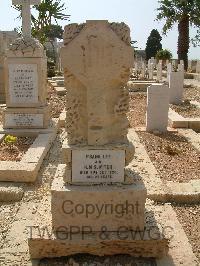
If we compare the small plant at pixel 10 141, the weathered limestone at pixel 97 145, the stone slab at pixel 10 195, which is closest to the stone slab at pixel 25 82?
the small plant at pixel 10 141

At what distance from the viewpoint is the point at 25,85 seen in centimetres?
735

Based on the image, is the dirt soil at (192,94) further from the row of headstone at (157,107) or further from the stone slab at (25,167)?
the stone slab at (25,167)

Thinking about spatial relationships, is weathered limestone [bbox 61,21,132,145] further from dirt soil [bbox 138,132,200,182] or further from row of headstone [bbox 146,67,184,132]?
row of headstone [bbox 146,67,184,132]

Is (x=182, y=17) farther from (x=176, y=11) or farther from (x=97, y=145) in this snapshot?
(x=97, y=145)

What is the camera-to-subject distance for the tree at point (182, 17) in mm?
25484

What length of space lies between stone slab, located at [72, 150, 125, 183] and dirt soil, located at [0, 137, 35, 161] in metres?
2.56

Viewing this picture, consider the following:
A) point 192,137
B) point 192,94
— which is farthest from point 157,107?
point 192,94

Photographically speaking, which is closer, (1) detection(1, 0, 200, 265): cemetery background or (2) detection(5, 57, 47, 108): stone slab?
(1) detection(1, 0, 200, 265): cemetery background

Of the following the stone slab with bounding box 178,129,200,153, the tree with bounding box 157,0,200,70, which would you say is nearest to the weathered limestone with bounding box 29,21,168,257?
the stone slab with bounding box 178,129,200,153

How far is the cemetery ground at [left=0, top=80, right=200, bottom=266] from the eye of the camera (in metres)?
3.26

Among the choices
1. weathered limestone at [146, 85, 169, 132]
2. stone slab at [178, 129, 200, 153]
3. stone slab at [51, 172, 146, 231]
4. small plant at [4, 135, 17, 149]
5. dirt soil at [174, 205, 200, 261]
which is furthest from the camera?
weathered limestone at [146, 85, 169, 132]

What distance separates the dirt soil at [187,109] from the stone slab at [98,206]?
673cm

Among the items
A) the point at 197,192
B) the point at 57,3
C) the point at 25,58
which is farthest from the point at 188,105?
the point at 57,3

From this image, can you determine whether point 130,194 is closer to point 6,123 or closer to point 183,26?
point 6,123
